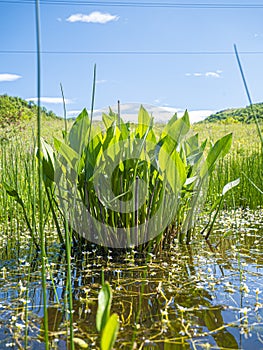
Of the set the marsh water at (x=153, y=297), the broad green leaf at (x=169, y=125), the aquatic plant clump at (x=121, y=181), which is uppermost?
the broad green leaf at (x=169, y=125)

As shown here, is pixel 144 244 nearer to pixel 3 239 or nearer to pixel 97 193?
pixel 97 193

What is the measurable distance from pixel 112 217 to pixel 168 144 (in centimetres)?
40

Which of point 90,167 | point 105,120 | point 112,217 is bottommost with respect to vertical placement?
point 112,217

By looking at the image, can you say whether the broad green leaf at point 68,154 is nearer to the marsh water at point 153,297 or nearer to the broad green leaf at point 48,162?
the broad green leaf at point 48,162

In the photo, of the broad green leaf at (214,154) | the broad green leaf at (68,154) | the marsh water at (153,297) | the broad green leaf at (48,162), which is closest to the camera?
the marsh water at (153,297)

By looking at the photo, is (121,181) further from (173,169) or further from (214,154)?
(214,154)

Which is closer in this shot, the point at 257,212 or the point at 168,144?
the point at 168,144

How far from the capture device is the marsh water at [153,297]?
→ 1.15m

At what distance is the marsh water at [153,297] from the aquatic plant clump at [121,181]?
0.12 m

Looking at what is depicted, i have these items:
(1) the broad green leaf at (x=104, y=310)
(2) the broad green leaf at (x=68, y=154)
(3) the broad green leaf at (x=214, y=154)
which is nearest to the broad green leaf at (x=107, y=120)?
(2) the broad green leaf at (x=68, y=154)

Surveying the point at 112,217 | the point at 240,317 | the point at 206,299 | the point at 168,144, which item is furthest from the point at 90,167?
the point at 240,317

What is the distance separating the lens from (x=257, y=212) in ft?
9.85

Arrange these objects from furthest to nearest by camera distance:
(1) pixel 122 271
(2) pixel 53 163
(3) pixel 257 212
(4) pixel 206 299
Answer: (3) pixel 257 212 → (2) pixel 53 163 → (1) pixel 122 271 → (4) pixel 206 299

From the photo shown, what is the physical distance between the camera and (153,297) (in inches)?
56.4
